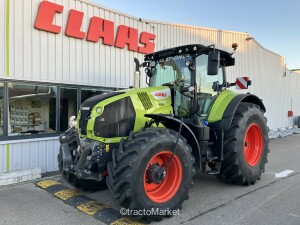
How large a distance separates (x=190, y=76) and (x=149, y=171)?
2047 mm

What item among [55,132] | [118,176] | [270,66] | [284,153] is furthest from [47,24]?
[270,66]

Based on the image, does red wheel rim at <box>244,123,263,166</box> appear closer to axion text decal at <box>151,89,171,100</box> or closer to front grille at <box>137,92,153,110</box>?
axion text decal at <box>151,89,171,100</box>

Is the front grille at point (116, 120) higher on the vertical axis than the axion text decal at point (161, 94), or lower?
lower

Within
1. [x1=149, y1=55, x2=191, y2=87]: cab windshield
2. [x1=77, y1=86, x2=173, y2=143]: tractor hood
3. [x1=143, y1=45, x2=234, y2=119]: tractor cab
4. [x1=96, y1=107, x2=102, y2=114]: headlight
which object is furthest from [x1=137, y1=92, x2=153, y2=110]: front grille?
[x1=149, y1=55, x2=191, y2=87]: cab windshield

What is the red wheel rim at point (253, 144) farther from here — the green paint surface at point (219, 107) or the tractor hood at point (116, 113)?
the tractor hood at point (116, 113)

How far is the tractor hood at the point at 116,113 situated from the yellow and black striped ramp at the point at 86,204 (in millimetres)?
1102

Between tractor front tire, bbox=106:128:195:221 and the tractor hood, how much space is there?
0.47m

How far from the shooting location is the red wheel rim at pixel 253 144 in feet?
20.4

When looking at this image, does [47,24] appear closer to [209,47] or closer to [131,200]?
[209,47]

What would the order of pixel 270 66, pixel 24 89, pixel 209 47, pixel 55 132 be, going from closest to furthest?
pixel 209 47 → pixel 24 89 → pixel 55 132 → pixel 270 66

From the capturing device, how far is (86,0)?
7.78 metres

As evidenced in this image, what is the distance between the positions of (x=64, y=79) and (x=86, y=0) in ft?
→ 7.19

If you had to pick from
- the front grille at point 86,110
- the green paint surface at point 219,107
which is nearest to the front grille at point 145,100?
the front grille at point 86,110

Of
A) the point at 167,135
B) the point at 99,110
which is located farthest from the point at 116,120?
the point at 167,135
